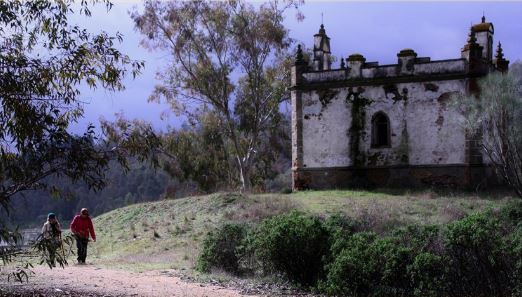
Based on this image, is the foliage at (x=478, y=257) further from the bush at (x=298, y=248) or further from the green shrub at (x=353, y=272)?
the bush at (x=298, y=248)

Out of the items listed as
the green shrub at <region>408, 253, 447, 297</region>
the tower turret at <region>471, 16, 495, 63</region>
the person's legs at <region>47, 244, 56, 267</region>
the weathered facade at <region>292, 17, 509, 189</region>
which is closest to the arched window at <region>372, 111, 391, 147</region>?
the weathered facade at <region>292, 17, 509, 189</region>

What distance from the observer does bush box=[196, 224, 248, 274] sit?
1511 cm

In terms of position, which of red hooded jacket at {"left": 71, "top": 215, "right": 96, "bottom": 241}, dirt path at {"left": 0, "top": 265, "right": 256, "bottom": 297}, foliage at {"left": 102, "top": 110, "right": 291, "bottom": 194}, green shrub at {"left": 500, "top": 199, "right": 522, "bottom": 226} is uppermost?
foliage at {"left": 102, "top": 110, "right": 291, "bottom": 194}

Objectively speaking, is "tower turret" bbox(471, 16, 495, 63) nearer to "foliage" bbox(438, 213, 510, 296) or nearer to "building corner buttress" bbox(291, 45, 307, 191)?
"building corner buttress" bbox(291, 45, 307, 191)

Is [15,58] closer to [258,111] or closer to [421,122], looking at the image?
[421,122]

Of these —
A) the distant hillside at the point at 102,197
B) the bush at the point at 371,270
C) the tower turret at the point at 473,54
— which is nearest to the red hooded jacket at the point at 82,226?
the bush at the point at 371,270

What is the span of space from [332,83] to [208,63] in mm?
10148

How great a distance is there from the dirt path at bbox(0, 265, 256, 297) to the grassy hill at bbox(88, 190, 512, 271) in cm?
220

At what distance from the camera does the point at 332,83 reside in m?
30.7

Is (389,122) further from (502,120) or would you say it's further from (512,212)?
(512,212)

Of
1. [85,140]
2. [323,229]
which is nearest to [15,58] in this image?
[85,140]

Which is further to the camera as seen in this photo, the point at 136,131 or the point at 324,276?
the point at 324,276

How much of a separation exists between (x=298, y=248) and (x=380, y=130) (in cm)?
1772

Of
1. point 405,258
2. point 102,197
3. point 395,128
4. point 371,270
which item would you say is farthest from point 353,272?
point 102,197
